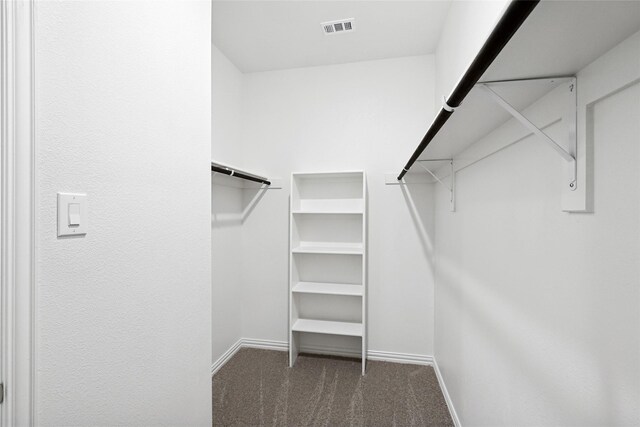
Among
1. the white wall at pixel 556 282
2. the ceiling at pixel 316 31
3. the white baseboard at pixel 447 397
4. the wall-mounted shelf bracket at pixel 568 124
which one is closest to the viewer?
the white wall at pixel 556 282

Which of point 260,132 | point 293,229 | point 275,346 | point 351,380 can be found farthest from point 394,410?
point 260,132

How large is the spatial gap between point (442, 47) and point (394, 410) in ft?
7.94

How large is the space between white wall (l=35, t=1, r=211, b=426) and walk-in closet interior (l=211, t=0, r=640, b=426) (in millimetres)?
818

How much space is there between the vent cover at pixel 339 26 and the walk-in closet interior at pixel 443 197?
0.02m

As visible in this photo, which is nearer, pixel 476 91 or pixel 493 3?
pixel 476 91

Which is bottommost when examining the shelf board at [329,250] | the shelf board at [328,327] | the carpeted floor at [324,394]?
the carpeted floor at [324,394]

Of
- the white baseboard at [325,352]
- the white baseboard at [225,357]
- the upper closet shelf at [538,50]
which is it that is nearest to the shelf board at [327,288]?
the white baseboard at [325,352]

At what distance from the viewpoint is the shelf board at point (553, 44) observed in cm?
48

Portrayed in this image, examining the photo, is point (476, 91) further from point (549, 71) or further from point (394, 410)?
point (394, 410)

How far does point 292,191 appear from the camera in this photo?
255 centimetres

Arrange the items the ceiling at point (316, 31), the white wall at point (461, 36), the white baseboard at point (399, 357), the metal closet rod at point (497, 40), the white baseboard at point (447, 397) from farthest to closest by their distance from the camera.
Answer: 1. the white baseboard at point (399, 357)
2. the ceiling at point (316, 31)
3. the white baseboard at point (447, 397)
4. the white wall at point (461, 36)
5. the metal closet rod at point (497, 40)

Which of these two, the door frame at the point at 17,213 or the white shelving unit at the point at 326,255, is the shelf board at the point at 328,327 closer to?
the white shelving unit at the point at 326,255

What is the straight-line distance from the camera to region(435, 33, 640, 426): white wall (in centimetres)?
61

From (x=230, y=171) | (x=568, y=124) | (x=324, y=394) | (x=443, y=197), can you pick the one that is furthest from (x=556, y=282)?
(x=230, y=171)
